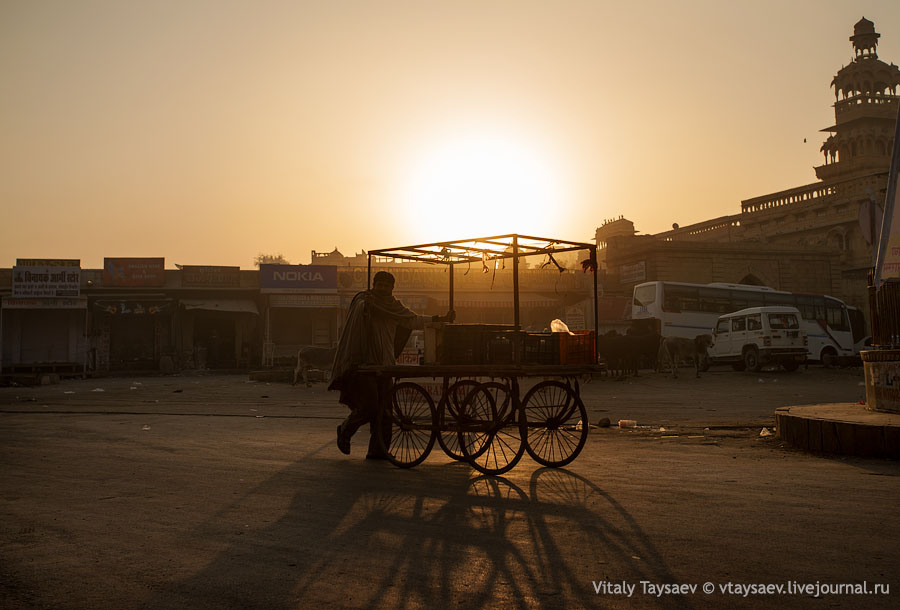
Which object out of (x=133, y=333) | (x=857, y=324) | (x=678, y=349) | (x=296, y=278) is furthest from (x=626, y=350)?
(x=133, y=333)

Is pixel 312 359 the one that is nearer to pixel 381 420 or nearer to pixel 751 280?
pixel 381 420

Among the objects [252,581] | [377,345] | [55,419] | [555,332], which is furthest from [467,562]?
[55,419]

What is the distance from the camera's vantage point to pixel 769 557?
394 cm

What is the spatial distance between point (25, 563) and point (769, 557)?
4232 millimetres

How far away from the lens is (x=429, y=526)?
4895 millimetres

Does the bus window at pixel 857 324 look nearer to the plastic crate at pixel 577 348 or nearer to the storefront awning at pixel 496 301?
the storefront awning at pixel 496 301

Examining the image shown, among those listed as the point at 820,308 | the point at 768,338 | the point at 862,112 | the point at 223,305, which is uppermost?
the point at 862,112

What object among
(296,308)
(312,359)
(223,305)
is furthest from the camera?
(296,308)

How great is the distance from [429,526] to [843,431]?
5.40m

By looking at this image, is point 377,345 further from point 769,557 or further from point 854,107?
point 854,107

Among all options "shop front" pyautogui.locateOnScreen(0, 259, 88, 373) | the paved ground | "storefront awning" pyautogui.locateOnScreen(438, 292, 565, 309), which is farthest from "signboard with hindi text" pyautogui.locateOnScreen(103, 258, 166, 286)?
the paved ground

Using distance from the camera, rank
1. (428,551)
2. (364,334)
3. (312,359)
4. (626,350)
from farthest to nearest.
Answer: (626,350) → (312,359) → (364,334) → (428,551)

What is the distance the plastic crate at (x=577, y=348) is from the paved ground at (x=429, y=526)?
113cm

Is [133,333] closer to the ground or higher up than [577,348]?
higher up
